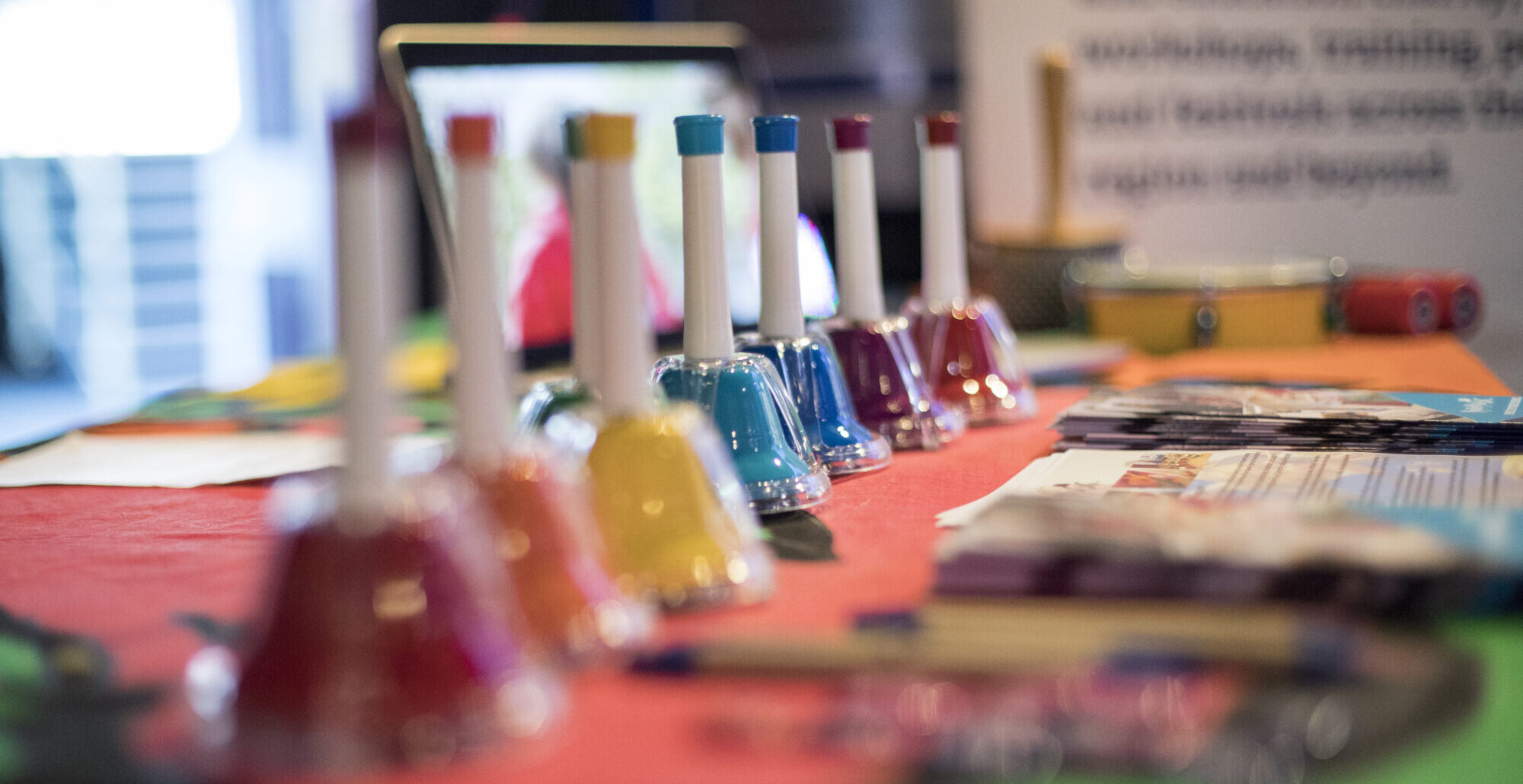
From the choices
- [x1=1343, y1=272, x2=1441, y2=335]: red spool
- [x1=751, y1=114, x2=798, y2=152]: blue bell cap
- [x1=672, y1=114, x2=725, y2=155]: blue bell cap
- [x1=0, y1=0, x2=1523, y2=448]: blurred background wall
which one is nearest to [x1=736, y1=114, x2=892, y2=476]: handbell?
[x1=751, y1=114, x2=798, y2=152]: blue bell cap

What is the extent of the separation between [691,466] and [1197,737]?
0.26 m

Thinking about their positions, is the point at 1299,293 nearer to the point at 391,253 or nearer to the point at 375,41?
the point at 391,253

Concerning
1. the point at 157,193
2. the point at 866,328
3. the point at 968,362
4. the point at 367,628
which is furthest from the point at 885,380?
the point at 157,193

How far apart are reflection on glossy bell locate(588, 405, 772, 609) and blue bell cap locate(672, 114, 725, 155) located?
0.16 m

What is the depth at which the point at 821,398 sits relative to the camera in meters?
0.83

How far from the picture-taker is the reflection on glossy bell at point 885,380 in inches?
35.8

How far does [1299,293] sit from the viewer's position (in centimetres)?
143

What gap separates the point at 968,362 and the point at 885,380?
0.14 metres

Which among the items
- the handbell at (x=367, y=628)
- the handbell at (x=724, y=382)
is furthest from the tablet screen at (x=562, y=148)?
the handbell at (x=367, y=628)

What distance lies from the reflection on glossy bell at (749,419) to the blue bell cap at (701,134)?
4.6 inches

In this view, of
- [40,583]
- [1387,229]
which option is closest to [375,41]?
[1387,229]

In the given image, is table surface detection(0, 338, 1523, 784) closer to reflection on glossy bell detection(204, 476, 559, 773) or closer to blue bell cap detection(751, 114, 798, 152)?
reflection on glossy bell detection(204, 476, 559, 773)

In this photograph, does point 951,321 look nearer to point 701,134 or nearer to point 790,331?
point 790,331

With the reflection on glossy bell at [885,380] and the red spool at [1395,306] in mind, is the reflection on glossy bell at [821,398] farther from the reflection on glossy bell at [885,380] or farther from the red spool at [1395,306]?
the red spool at [1395,306]
